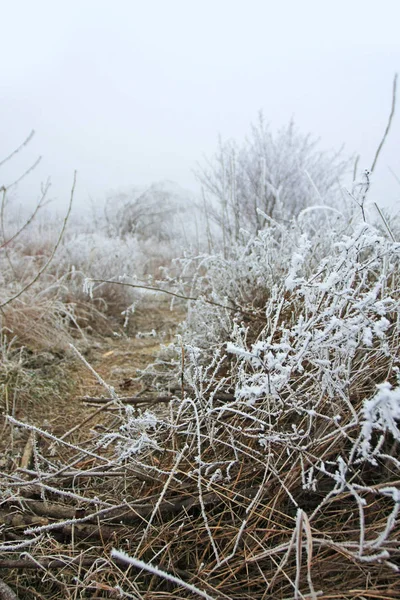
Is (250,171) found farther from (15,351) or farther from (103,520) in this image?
(103,520)

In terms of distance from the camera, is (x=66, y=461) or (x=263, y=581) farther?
(x=66, y=461)

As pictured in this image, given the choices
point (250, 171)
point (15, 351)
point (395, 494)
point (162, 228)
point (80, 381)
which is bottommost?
point (80, 381)

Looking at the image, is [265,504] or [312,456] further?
[265,504]

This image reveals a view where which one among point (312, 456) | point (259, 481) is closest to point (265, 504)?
point (259, 481)

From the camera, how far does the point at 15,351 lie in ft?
8.06

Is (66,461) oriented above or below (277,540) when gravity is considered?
below

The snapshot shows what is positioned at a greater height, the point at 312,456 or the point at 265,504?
the point at 312,456

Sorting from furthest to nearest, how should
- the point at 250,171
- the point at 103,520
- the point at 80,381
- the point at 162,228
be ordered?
the point at 162,228 < the point at 250,171 < the point at 80,381 < the point at 103,520

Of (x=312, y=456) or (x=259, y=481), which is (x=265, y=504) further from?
→ (x=312, y=456)

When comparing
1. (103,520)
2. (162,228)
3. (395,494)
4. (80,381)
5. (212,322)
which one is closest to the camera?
(395,494)

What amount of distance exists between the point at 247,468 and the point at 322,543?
0.33 meters

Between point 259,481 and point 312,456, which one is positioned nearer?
point 312,456

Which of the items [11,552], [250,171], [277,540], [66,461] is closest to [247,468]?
[277,540]

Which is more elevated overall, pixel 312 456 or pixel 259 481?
pixel 312 456
